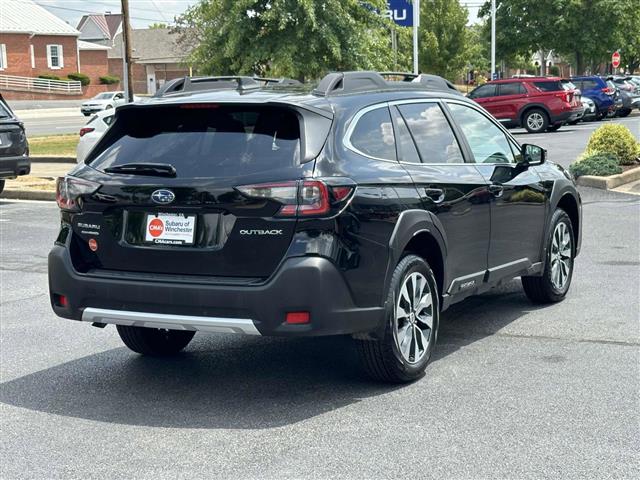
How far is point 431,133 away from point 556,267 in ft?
7.08

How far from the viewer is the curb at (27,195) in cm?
1770

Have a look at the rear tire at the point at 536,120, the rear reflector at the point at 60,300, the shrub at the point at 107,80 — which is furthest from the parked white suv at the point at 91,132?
the shrub at the point at 107,80

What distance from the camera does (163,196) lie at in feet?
18.6

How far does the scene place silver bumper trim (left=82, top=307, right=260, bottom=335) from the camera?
5.46 m

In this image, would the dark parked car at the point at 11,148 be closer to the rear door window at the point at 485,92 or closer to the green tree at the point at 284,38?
the green tree at the point at 284,38

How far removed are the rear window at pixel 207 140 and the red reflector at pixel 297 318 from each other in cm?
79

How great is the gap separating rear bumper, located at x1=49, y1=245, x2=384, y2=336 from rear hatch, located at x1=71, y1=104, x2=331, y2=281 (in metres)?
0.12

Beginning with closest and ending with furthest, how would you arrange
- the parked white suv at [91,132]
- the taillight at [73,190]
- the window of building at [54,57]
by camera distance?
the taillight at [73,190]
the parked white suv at [91,132]
the window of building at [54,57]

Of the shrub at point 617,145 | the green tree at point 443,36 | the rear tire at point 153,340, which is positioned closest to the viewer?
the rear tire at point 153,340

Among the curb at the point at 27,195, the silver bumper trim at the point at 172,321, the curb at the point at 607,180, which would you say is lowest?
the curb at the point at 27,195

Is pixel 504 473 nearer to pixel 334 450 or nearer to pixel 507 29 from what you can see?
pixel 334 450

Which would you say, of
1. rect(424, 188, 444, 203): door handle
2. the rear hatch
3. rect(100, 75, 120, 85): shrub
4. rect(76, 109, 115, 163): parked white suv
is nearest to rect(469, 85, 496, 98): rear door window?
rect(76, 109, 115, 163): parked white suv

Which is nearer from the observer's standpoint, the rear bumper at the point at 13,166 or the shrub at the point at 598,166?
the rear bumper at the point at 13,166

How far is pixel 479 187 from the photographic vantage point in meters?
6.95
